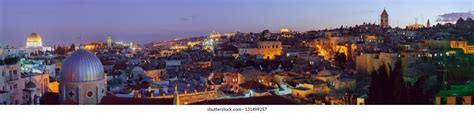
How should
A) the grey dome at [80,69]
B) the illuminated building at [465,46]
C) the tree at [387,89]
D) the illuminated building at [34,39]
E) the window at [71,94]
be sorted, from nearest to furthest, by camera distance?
the tree at [387,89]
the illuminated building at [34,39]
the window at [71,94]
the grey dome at [80,69]
the illuminated building at [465,46]

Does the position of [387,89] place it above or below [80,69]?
below

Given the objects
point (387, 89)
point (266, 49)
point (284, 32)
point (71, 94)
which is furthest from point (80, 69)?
point (266, 49)

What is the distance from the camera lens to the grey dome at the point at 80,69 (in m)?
5.73

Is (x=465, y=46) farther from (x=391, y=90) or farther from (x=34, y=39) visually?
(x=34, y=39)

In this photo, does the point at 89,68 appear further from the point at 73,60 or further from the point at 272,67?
the point at 272,67

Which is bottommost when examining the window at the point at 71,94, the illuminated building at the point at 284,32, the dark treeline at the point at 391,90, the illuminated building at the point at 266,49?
the window at the point at 71,94

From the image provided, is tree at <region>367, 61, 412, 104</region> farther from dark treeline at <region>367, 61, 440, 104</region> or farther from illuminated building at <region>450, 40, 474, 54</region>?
illuminated building at <region>450, 40, 474, 54</region>

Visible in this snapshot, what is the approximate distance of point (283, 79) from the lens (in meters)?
9.51

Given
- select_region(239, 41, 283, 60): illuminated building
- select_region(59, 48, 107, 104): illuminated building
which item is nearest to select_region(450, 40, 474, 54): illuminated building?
select_region(239, 41, 283, 60): illuminated building

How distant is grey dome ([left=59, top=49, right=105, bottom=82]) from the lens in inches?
226

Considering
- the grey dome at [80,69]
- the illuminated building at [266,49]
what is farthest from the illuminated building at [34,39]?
the illuminated building at [266,49]

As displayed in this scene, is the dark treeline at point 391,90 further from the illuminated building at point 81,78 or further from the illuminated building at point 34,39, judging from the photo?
the illuminated building at point 34,39

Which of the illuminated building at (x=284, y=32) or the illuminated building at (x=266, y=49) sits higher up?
the illuminated building at (x=284, y=32)

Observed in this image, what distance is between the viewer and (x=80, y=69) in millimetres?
5734
